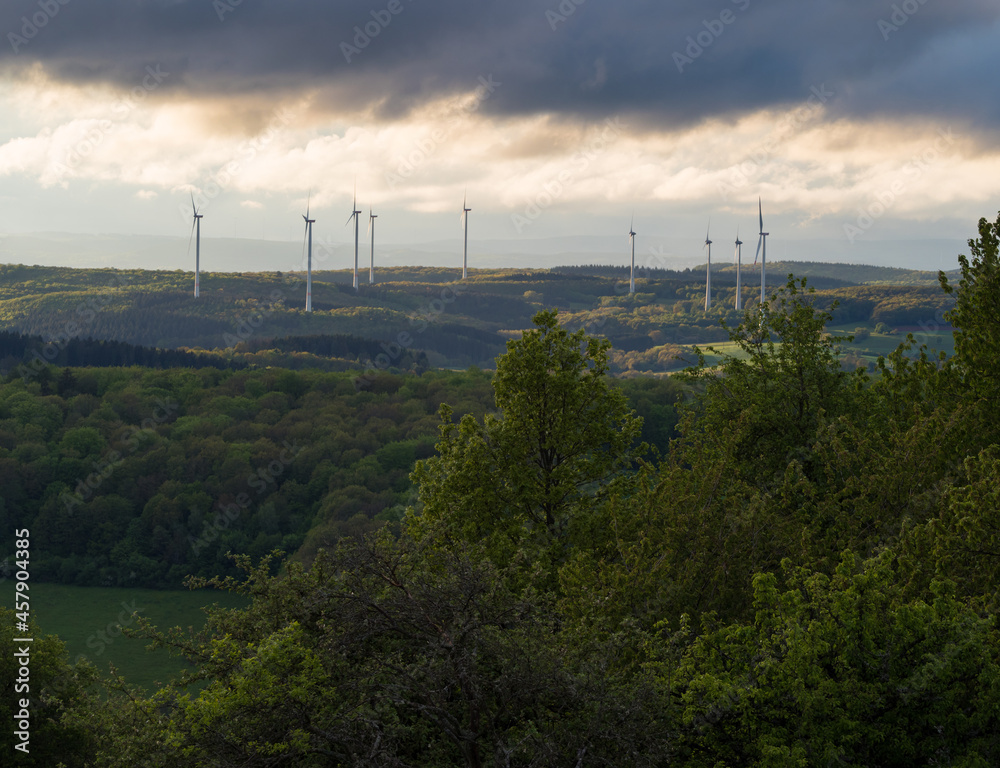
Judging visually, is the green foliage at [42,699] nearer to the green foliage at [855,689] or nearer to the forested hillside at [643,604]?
the forested hillside at [643,604]

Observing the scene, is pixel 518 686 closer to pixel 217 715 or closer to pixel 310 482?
pixel 217 715

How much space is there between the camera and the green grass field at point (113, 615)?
100938 millimetres

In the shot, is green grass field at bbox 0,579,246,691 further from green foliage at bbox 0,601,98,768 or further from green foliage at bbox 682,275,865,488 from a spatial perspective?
green foliage at bbox 682,275,865,488

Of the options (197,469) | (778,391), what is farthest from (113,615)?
(778,391)

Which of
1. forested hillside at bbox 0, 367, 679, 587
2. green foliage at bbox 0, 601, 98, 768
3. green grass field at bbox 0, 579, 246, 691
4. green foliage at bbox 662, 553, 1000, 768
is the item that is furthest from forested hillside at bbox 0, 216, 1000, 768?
forested hillside at bbox 0, 367, 679, 587

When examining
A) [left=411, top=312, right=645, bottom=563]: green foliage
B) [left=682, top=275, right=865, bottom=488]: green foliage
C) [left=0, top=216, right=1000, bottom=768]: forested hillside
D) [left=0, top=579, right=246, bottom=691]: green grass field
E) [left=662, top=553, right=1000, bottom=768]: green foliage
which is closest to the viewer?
[left=662, top=553, right=1000, bottom=768]: green foliage

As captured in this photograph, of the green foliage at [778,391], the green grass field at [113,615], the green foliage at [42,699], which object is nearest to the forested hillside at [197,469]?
the green grass field at [113,615]

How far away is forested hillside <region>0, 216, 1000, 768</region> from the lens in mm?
13414

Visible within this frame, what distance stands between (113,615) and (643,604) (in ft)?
384

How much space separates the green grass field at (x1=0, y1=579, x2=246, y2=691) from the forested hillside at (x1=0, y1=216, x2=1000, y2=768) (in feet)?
231

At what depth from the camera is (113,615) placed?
122m

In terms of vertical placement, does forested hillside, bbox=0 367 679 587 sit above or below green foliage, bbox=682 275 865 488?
below

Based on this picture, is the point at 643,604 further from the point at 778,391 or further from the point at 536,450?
the point at 778,391

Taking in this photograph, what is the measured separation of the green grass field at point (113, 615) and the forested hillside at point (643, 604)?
7031 centimetres
